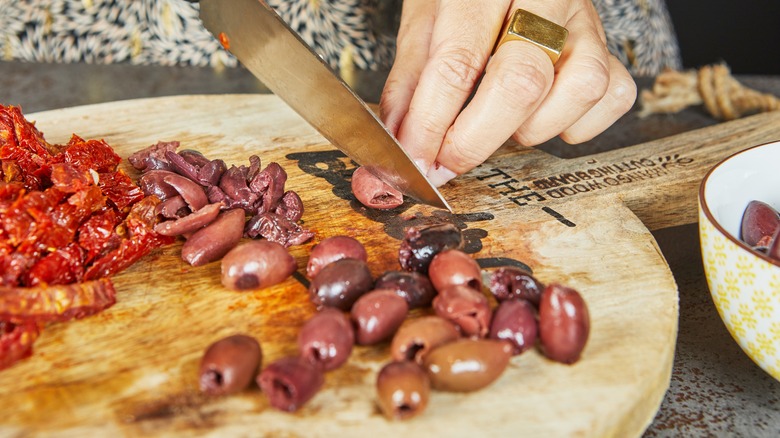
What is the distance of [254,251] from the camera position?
6.33ft

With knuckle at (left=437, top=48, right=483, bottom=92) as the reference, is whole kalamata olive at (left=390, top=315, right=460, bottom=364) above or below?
below

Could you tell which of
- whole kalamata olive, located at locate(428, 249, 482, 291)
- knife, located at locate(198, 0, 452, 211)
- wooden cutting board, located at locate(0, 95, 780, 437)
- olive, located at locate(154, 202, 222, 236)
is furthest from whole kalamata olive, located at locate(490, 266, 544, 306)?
olive, located at locate(154, 202, 222, 236)

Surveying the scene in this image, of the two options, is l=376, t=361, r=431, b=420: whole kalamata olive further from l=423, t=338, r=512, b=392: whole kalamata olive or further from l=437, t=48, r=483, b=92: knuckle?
l=437, t=48, r=483, b=92: knuckle

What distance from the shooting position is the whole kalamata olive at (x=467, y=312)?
1.69 m

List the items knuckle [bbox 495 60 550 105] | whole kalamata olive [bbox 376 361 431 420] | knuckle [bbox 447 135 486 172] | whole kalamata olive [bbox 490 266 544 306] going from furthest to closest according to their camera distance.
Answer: knuckle [bbox 447 135 486 172] → knuckle [bbox 495 60 550 105] → whole kalamata olive [bbox 490 266 544 306] → whole kalamata olive [bbox 376 361 431 420]

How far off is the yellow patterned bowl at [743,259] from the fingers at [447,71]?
835 millimetres

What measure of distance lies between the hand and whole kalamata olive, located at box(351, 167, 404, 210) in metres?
0.15

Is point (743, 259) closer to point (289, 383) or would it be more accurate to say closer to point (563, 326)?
point (563, 326)

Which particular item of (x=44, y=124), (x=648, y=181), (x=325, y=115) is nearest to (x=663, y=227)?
(x=648, y=181)

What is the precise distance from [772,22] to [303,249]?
4.61 metres

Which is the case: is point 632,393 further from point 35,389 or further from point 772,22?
point 772,22

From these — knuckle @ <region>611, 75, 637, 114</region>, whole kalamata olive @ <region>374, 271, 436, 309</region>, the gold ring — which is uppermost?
the gold ring

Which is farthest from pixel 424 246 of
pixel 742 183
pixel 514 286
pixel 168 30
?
pixel 168 30

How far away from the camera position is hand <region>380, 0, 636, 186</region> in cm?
225
